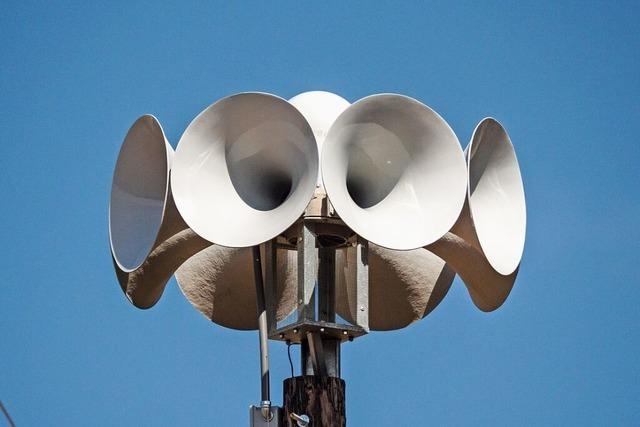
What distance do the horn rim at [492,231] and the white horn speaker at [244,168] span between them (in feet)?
6.77

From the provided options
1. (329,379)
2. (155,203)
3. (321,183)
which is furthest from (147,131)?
(329,379)

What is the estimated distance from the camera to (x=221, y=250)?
22000 millimetres

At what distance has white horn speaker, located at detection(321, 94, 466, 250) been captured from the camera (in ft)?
64.2

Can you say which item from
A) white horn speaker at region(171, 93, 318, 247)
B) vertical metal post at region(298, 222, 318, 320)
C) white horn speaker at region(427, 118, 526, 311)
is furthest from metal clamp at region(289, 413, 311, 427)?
white horn speaker at region(427, 118, 526, 311)

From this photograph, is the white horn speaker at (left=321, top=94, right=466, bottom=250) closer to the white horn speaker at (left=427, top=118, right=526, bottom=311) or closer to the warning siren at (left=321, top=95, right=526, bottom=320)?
the warning siren at (left=321, top=95, right=526, bottom=320)

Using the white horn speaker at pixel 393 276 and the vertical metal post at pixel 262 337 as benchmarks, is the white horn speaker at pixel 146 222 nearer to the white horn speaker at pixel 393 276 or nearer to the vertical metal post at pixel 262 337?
the vertical metal post at pixel 262 337

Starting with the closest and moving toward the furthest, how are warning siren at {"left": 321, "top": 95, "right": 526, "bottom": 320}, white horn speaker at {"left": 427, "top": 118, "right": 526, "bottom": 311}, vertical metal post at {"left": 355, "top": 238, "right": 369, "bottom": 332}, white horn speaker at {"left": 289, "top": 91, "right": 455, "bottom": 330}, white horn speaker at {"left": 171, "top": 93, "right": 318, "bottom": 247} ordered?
white horn speaker at {"left": 171, "top": 93, "right": 318, "bottom": 247} < warning siren at {"left": 321, "top": 95, "right": 526, "bottom": 320} < vertical metal post at {"left": 355, "top": 238, "right": 369, "bottom": 332} < white horn speaker at {"left": 427, "top": 118, "right": 526, "bottom": 311} < white horn speaker at {"left": 289, "top": 91, "right": 455, "bottom": 330}

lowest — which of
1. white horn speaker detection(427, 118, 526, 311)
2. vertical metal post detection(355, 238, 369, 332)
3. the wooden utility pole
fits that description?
the wooden utility pole

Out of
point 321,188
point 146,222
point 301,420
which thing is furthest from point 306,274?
point 146,222

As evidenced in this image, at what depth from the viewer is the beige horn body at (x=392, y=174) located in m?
19.5

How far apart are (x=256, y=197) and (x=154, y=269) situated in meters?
1.78

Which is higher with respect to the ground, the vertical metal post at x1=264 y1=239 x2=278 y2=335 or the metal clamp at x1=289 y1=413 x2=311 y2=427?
the vertical metal post at x1=264 y1=239 x2=278 y2=335

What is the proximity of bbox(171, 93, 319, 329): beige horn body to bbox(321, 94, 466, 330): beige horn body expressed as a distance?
0.44m

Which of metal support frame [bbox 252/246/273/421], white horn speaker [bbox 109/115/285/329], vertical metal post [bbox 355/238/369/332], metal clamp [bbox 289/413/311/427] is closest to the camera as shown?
metal clamp [bbox 289/413/311/427]
